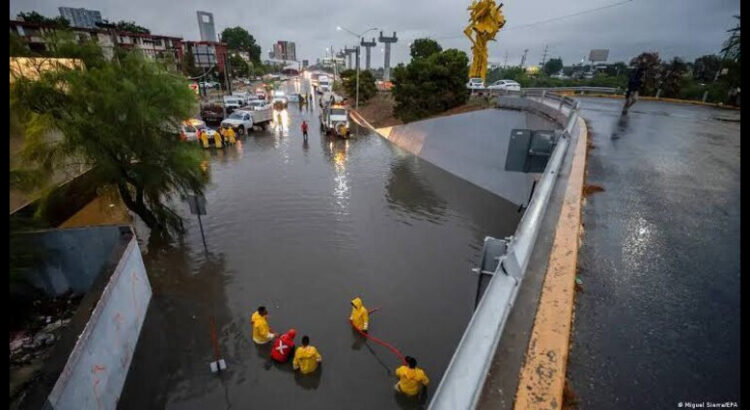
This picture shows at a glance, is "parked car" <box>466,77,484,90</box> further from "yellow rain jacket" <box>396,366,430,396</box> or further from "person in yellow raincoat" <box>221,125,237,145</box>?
"yellow rain jacket" <box>396,366,430,396</box>

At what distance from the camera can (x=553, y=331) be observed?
248 cm

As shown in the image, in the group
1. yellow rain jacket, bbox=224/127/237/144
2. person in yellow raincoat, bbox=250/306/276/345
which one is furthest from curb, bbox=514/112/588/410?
yellow rain jacket, bbox=224/127/237/144

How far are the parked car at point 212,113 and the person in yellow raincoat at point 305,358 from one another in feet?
100

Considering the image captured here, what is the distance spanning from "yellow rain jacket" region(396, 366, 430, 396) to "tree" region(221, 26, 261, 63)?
125m

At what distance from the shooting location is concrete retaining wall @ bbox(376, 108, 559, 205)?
16.5 metres

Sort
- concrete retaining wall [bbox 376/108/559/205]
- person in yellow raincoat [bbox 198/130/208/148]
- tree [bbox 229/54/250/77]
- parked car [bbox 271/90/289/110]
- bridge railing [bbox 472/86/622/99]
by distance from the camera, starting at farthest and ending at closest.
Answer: tree [bbox 229/54/250/77] → parked car [bbox 271/90/289/110] → person in yellow raincoat [bbox 198/130/208/148] → bridge railing [bbox 472/86/622/99] → concrete retaining wall [bbox 376/108/559/205]

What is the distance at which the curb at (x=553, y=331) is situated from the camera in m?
1.98

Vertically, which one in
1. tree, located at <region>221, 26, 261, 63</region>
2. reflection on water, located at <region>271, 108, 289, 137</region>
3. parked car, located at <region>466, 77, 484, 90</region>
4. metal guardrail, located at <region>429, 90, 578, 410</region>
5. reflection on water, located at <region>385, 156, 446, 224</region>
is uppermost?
tree, located at <region>221, 26, 261, 63</region>

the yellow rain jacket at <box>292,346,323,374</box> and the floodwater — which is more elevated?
the yellow rain jacket at <box>292,346,323,374</box>

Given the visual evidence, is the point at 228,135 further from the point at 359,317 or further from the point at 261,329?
the point at 359,317

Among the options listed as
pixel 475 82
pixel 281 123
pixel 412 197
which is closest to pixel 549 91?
pixel 475 82

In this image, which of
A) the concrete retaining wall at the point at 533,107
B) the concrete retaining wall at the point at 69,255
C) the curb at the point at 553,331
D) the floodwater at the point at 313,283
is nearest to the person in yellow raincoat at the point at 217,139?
the floodwater at the point at 313,283

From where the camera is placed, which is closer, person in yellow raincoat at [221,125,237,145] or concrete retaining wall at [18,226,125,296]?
concrete retaining wall at [18,226,125,296]

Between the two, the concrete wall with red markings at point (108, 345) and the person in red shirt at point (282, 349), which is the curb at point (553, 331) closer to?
the person in red shirt at point (282, 349)
